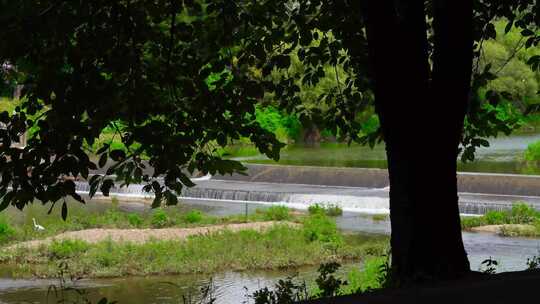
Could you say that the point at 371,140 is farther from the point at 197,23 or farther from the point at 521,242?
the point at 521,242

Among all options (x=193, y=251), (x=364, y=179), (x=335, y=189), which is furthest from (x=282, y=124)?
(x=193, y=251)

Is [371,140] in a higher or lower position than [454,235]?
higher

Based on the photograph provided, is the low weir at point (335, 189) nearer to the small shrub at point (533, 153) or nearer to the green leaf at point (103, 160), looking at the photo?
the small shrub at point (533, 153)

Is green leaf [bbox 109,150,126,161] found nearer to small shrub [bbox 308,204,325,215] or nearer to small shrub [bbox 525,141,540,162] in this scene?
small shrub [bbox 308,204,325,215]

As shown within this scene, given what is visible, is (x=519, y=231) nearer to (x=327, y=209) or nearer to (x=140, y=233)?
(x=327, y=209)

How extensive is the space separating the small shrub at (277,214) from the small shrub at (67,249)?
14.5 feet

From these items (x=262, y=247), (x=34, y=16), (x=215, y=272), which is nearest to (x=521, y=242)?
(x=262, y=247)

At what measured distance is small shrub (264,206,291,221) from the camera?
61.1ft

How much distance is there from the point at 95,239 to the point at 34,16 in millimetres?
12172

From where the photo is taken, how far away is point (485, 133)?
263 inches

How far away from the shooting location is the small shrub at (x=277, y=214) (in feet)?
61.1

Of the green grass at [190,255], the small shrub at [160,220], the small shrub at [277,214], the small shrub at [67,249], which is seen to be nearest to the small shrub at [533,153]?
the small shrub at [277,214]

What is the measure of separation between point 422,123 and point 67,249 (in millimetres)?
10735

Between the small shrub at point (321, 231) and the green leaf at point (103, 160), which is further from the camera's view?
the small shrub at point (321, 231)
